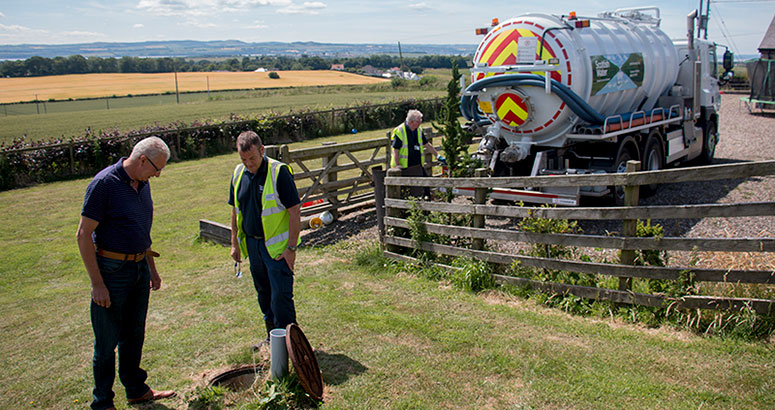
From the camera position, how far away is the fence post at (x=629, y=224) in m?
5.24

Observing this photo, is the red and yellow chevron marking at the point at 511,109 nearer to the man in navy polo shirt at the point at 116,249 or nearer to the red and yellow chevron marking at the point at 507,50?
the red and yellow chevron marking at the point at 507,50

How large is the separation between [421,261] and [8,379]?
4.37 metres

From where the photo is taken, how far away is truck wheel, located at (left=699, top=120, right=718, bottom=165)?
A: 15.1 metres

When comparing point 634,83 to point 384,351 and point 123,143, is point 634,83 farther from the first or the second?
point 123,143

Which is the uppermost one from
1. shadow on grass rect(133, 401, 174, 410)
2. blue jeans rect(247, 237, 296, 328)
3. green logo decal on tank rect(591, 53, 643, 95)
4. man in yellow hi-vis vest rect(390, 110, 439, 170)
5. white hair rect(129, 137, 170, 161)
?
green logo decal on tank rect(591, 53, 643, 95)

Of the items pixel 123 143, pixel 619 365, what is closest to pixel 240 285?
pixel 619 365

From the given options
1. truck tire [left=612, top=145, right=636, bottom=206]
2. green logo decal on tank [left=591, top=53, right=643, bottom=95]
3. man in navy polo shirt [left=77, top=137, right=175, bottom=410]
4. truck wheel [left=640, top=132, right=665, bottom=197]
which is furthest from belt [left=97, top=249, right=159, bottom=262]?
truck wheel [left=640, top=132, right=665, bottom=197]

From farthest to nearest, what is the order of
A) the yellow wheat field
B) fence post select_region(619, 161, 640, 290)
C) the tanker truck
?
the yellow wheat field
the tanker truck
fence post select_region(619, 161, 640, 290)

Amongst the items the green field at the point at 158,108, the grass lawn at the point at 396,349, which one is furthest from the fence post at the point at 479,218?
the green field at the point at 158,108

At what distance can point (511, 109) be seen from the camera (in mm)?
→ 10672

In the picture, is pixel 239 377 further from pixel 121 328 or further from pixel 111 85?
pixel 111 85

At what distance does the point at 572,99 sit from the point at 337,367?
699cm

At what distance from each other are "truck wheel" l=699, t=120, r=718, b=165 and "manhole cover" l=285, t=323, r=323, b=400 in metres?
14.1

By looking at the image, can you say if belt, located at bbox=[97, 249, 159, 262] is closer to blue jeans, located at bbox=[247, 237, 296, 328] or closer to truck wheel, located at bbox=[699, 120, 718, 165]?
blue jeans, located at bbox=[247, 237, 296, 328]
